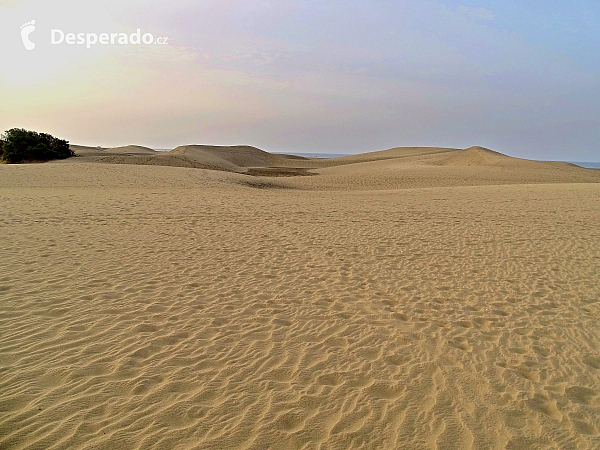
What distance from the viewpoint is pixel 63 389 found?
3.71 meters

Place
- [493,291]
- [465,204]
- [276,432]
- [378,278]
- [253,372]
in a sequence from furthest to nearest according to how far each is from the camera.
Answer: [465,204], [378,278], [493,291], [253,372], [276,432]

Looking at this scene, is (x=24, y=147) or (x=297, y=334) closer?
(x=297, y=334)

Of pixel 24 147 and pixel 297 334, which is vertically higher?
pixel 24 147

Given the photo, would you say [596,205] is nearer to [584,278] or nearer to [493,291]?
[584,278]

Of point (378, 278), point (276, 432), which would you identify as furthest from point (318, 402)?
point (378, 278)

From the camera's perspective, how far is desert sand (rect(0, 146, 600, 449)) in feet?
11.0

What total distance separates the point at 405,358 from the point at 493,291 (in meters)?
2.94

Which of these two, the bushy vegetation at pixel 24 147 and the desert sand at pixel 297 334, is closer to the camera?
the desert sand at pixel 297 334

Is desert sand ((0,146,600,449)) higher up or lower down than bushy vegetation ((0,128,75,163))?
lower down

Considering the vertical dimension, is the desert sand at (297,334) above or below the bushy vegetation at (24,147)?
below

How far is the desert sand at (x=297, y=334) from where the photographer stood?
11.0 ft

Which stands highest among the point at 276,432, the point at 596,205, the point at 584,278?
the point at 596,205

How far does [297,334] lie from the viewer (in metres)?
5.00

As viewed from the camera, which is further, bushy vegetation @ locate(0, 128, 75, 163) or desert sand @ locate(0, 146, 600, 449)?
bushy vegetation @ locate(0, 128, 75, 163)
